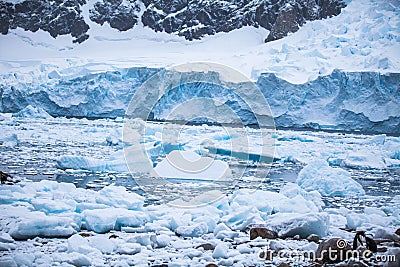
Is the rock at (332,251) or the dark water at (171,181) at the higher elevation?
the dark water at (171,181)


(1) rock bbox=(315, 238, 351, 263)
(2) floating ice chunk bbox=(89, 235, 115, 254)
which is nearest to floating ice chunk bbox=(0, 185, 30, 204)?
(2) floating ice chunk bbox=(89, 235, 115, 254)

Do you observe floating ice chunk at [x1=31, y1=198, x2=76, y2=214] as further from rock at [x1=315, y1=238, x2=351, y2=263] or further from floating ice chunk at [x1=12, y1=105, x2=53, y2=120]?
floating ice chunk at [x1=12, y1=105, x2=53, y2=120]

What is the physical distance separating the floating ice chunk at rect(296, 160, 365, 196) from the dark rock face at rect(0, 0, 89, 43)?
39.6 metres

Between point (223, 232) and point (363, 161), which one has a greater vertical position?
point (363, 161)

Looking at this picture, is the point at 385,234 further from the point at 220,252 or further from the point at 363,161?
the point at 363,161

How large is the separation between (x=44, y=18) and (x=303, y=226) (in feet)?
145

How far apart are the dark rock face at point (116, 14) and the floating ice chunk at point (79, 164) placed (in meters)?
39.2

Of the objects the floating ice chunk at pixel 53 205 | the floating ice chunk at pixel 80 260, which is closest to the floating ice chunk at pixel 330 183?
the floating ice chunk at pixel 53 205

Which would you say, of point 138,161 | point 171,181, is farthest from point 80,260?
point 138,161

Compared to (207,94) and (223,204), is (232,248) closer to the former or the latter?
(223,204)

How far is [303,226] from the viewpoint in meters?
3.21

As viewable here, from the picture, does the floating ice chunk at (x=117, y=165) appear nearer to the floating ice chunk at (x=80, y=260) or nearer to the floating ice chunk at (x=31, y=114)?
the floating ice chunk at (x=80, y=260)

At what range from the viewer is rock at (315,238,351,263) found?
2.60 meters

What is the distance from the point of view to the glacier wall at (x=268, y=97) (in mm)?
15203
